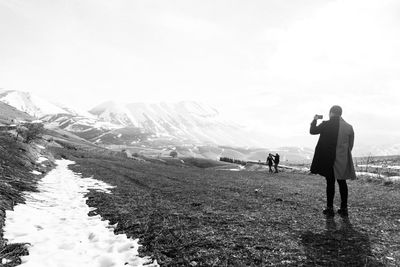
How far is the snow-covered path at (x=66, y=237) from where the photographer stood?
21.7 feet

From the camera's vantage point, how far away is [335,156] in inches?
389

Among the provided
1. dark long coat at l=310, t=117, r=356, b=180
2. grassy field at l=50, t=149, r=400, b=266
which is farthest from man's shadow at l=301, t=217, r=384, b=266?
dark long coat at l=310, t=117, r=356, b=180

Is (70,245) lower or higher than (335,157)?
lower

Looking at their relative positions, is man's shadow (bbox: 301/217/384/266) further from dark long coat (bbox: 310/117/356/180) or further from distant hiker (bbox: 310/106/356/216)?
dark long coat (bbox: 310/117/356/180)

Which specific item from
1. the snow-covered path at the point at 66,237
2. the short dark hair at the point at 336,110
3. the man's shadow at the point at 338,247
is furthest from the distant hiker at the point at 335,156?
the snow-covered path at the point at 66,237

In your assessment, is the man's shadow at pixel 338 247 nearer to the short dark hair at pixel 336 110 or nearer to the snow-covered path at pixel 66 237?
the snow-covered path at pixel 66 237

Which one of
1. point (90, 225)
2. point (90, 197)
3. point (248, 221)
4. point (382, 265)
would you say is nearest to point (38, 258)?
point (90, 225)

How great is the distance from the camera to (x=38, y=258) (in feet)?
22.1

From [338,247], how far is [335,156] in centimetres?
377

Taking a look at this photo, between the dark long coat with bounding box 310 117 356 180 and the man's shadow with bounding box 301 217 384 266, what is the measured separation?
1812 mm

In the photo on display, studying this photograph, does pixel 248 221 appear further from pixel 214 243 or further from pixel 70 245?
pixel 70 245

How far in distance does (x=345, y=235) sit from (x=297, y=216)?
244 centimetres

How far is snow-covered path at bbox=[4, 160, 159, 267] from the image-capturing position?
6625mm

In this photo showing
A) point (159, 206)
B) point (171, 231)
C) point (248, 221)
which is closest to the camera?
point (171, 231)
